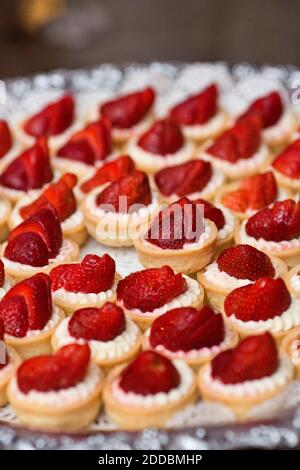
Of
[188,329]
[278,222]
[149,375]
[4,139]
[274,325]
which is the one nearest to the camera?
[149,375]

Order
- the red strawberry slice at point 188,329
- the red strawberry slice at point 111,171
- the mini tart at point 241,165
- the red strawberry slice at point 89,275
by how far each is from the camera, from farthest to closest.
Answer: the mini tart at point 241,165 < the red strawberry slice at point 111,171 < the red strawberry slice at point 89,275 < the red strawberry slice at point 188,329

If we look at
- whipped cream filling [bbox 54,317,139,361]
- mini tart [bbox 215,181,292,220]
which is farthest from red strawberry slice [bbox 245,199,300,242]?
whipped cream filling [bbox 54,317,139,361]

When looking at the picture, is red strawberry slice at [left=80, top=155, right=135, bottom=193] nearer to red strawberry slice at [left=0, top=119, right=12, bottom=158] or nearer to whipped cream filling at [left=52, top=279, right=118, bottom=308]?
red strawberry slice at [left=0, top=119, right=12, bottom=158]

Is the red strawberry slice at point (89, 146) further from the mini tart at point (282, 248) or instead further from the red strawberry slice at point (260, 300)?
the red strawberry slice at point (260, 300)

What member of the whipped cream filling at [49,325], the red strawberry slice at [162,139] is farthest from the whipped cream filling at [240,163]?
the whipped cream filling at [49,325]

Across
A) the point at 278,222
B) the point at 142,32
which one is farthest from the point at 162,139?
the point at 142,32

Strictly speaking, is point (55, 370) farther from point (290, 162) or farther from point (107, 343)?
point (290, 162)
